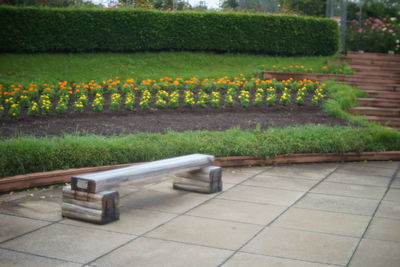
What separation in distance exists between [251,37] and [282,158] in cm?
965

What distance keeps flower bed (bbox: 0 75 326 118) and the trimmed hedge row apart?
2513 millimetres

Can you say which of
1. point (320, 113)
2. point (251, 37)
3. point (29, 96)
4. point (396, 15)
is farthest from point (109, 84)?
point (396, 15)

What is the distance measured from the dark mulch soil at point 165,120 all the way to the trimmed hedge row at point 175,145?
3.07 ft

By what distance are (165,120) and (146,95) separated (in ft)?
4.50

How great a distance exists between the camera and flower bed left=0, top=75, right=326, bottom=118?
10.5m

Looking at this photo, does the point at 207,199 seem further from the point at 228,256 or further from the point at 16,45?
the point at 16,45

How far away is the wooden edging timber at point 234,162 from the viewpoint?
6.31 meters

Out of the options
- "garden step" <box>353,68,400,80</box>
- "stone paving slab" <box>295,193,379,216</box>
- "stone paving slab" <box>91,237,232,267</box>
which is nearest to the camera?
"stone paving slab" <box>91,237,232,267</box>

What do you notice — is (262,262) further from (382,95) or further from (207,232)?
(382,95)

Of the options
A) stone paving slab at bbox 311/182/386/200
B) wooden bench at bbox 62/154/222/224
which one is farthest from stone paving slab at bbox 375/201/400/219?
wooden bench at bbox 62/154/222/224

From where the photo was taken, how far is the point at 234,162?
8117 mm

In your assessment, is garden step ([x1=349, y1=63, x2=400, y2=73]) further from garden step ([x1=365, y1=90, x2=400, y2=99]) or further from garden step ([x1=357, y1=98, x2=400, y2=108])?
garden step ([x1=357, y1=98, x2=400, y2=108])

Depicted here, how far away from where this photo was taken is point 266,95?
503 inches

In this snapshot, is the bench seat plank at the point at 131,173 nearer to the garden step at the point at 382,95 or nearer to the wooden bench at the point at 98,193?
the wooden bench at the point at 98,193
